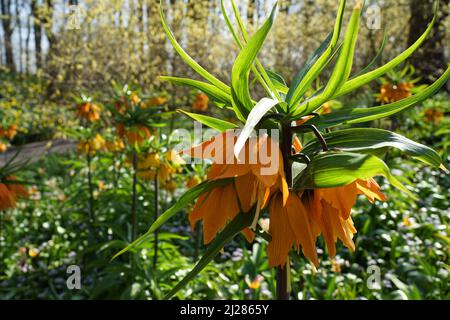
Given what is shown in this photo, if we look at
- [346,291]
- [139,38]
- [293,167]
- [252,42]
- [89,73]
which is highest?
[139,38]

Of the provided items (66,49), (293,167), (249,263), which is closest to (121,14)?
(66,49)

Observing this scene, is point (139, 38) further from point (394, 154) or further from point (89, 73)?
point (394, 154)

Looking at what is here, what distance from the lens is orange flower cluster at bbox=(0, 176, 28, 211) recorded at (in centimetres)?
154

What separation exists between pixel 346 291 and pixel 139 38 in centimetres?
560

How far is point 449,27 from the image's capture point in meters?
7.93

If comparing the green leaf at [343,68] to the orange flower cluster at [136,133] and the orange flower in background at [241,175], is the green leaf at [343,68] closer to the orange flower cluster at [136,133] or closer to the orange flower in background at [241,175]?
the orange flower in background at [241,175]

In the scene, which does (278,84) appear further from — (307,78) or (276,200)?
(276,200)

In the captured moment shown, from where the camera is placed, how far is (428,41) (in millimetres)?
7574

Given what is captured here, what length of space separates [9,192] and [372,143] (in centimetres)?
140

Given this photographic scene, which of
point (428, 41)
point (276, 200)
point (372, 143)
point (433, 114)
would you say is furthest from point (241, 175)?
point (428, 41)

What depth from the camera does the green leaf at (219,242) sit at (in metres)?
0.55

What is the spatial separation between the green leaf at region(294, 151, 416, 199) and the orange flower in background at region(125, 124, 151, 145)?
6.05 ft

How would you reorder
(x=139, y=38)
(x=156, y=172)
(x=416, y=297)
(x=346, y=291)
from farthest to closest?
(x=139, y=38) → (x=156, y=172) → (x=346, y=291) → (x=416, y=297)

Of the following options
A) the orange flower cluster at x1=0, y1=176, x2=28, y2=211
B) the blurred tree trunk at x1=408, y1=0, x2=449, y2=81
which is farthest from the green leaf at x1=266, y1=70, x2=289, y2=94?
the blurred tree trunk at x1=408, y1=0, x2=449, y2=81
